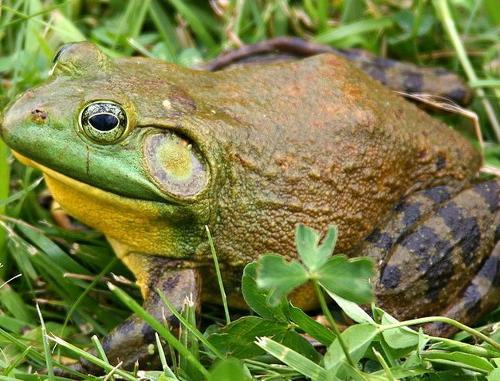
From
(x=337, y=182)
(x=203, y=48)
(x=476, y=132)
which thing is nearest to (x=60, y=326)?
(x=337, y=182)

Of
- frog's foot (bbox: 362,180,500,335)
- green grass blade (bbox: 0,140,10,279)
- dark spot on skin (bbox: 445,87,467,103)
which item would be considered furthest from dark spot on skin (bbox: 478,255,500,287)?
green grass blade (bbox: 0,140,10,279)

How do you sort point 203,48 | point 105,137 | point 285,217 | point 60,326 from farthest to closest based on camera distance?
point 203,48, point 60,326, point 285,217, point 105,137

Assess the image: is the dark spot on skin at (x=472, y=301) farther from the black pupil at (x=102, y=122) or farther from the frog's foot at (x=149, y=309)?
the black pupil at (x=102, y=122)

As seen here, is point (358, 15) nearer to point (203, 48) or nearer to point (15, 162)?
point (203, 48)

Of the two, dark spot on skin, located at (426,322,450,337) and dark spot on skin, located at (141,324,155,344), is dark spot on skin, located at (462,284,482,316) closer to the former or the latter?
dark spot on skin, located at (426,322,450,337)

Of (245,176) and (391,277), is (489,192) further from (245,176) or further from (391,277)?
(245,176)

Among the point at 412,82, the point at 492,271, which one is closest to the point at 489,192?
the point at 492,271
